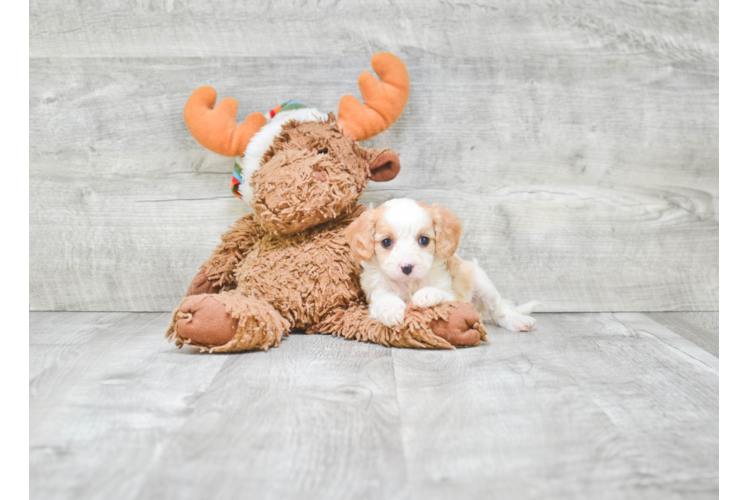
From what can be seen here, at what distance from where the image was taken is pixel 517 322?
1.51 m

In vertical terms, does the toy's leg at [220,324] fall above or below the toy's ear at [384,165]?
below

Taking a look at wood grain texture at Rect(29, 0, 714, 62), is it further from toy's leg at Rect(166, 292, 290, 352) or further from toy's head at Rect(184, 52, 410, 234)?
toy's leg at Rect(166, 292, 290, 352)

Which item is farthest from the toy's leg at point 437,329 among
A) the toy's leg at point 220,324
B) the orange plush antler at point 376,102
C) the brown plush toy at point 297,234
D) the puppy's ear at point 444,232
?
the orange plush antler at point 376,102

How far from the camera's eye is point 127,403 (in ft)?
3.28

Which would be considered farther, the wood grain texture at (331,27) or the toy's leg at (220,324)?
the wood grain texture at (331,27)

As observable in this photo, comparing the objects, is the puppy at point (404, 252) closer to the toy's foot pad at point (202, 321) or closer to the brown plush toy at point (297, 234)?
the brown plush toy at point (297, 234)

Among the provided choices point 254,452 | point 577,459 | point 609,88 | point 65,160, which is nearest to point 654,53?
point 609,88

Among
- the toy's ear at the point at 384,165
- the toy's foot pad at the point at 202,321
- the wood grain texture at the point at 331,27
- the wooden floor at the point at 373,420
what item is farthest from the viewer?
the wood grain texture at the point at 331,27

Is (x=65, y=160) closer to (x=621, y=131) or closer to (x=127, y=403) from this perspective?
(x=127, y=403)

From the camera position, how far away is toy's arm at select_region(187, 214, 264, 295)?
5.10 feet

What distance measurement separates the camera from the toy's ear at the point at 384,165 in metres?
1.50

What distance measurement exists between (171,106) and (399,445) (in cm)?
117

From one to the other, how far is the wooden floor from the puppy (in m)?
0.11

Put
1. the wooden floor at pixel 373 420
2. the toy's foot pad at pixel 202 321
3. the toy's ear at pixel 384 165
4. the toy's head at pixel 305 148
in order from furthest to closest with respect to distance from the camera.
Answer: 1. the toy's ear at pixel 384 165
2. the toy's head at pixel 305 148
3. the toy's foot pad at pixel 202 321
4. the wooden floor at pixel 373 420
